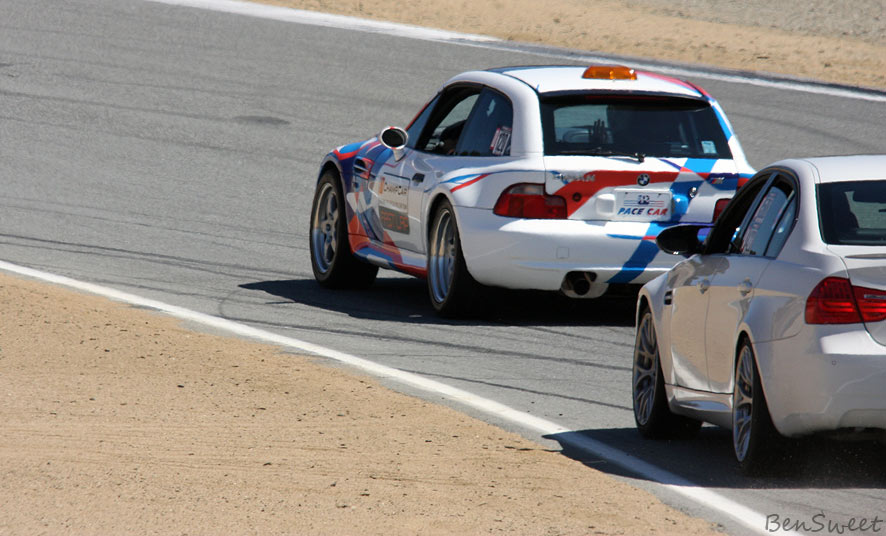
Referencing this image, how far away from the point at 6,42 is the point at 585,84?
1692 cm

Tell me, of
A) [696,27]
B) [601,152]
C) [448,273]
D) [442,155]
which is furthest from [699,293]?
[696,27]

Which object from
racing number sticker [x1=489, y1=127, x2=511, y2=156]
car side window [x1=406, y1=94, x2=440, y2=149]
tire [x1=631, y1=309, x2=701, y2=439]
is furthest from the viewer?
car side window [x1=406, y1=94, x2=440, y2=149]

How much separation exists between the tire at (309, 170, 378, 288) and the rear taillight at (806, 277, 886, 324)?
6.93m

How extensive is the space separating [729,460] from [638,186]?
3.79 meters

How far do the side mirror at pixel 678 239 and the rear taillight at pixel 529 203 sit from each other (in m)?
3.27

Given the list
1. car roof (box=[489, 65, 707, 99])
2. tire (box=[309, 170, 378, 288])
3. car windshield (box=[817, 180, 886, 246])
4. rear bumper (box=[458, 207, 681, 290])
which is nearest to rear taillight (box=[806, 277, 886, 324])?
A: car windshield (box=[817, 180, 886, 246])

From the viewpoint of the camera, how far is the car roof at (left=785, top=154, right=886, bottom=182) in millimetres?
6688

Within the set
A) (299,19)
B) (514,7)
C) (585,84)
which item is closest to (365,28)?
(299,19)

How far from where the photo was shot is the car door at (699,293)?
7.20 m

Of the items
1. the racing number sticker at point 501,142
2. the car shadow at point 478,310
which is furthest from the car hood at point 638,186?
the car shadow at point 478,310

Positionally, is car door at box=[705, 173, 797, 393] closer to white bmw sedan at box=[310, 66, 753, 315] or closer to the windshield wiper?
white bmw sedan at box=[310, 66, 753, 315]

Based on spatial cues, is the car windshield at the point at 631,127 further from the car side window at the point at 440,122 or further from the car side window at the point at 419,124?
the car side window at the point at 419,124

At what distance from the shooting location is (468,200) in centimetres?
1084

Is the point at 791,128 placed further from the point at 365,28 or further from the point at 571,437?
the point at 571,437
